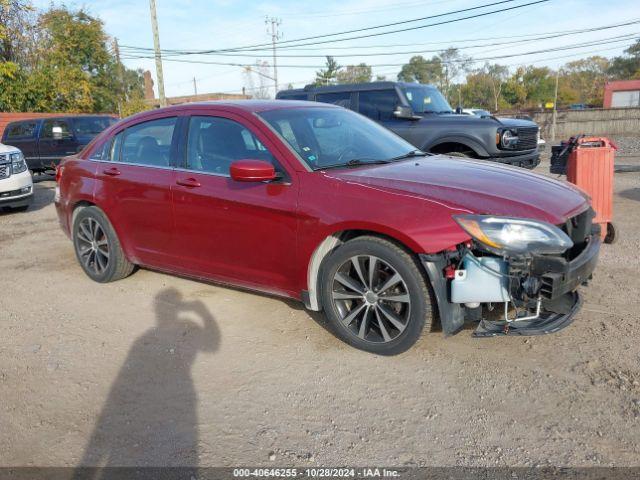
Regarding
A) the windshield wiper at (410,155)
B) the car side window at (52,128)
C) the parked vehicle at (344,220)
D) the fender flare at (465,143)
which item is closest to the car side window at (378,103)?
the fender flare at (465,143)

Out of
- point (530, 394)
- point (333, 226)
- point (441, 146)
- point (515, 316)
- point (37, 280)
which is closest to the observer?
point (530, 394)

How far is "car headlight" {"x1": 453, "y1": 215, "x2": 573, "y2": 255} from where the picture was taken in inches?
125

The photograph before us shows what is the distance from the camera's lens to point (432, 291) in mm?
3408

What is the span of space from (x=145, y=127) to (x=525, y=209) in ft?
11.1

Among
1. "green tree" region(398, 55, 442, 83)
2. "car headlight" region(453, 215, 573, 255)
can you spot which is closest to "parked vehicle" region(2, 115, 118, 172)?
"car headlight" region(453, 215, 573, 255)

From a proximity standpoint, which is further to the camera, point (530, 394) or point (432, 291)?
point (432, 291)

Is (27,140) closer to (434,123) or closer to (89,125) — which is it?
(89,125)

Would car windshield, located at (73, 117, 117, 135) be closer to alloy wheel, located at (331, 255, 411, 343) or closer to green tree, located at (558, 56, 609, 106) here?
Answer: alloy wheel, located at (331, 255, 411, 343)

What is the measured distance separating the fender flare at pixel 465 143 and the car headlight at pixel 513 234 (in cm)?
556

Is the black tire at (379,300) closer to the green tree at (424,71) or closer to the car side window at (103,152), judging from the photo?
the car side window at (103,152)

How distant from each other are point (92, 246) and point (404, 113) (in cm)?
544

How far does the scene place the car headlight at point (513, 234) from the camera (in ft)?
10.5

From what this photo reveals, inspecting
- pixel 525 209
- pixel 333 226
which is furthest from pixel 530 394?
pixel 333 226

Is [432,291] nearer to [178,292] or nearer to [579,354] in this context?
[579,354]
